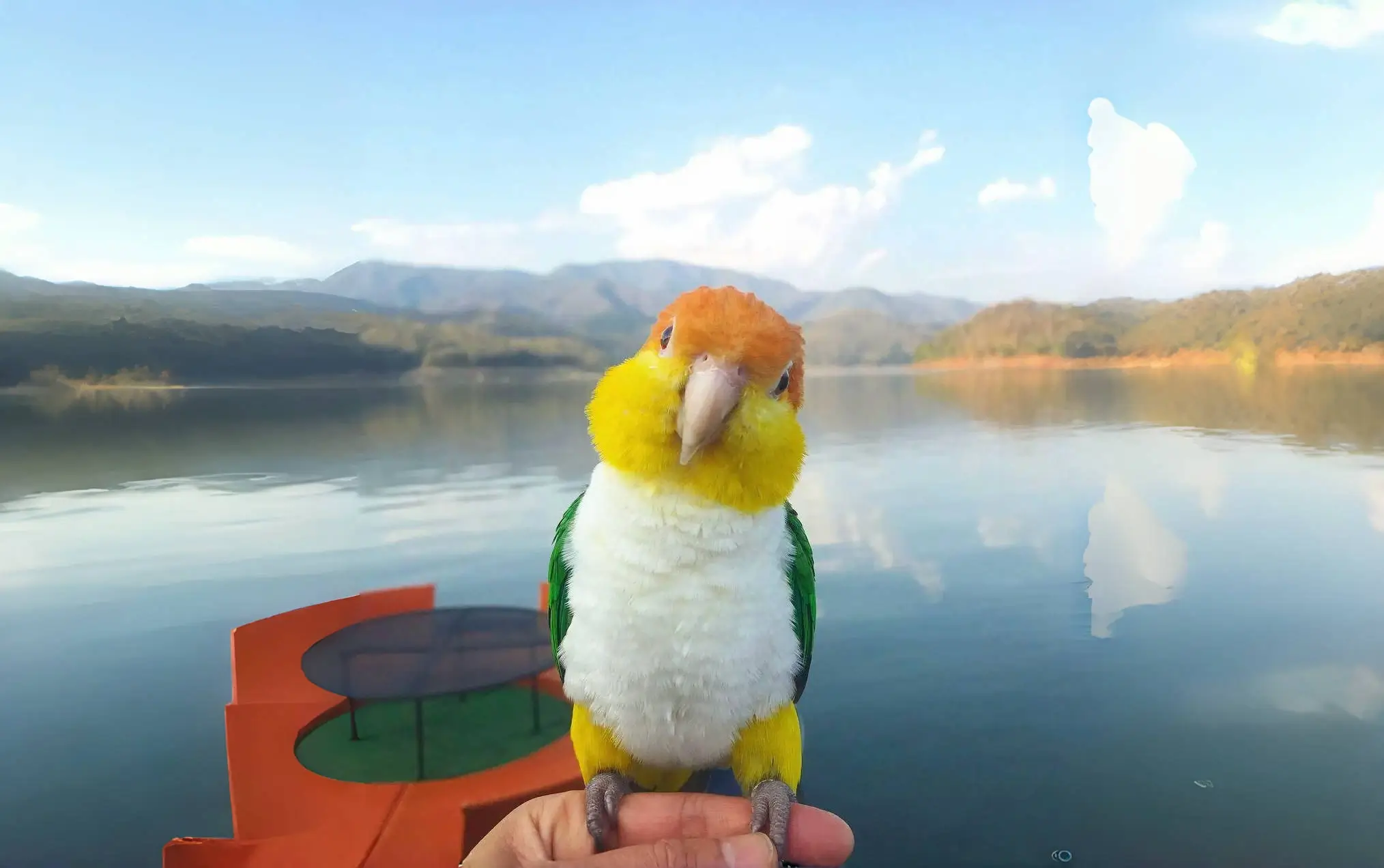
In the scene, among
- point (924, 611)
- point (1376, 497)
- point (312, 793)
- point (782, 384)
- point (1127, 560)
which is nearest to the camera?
point (782, 384)

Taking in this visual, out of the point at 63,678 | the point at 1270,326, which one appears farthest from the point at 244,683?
Answer: the point at 1270,326

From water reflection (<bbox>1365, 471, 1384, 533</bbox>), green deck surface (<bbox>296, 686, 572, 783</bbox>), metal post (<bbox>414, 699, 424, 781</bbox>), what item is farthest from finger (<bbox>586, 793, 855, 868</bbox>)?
water reflection (<bbox>1365, 471, 1384, 533</bbox>)

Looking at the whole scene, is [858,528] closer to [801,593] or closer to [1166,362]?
[801,593]

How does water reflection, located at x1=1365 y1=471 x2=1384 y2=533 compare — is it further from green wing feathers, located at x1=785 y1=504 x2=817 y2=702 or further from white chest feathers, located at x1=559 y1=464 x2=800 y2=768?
white chest feathers, located at x1=559 y1=464 x2=800 y2=768

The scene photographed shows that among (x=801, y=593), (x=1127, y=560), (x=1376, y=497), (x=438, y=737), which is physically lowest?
(x=1127, y=560)

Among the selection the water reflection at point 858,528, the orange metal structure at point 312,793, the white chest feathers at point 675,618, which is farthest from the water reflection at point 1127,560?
the white chest feathers at point 675,618

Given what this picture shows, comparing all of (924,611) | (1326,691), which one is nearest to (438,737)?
(924,611)

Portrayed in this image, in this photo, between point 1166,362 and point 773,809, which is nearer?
point 773,809

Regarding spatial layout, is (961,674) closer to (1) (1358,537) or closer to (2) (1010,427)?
(1) (1358,537)
